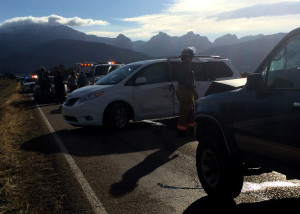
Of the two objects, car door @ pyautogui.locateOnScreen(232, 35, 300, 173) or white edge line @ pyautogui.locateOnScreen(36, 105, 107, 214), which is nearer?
car door @ pyautogui.locateOnScreen(232, 35, 300, 173)

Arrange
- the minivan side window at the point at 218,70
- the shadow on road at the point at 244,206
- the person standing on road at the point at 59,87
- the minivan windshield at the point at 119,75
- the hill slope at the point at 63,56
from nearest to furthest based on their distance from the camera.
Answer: the shadow on road at the point at 244,206
the minivan windshield at the point at 119,75
the minivan side window at the point at 218,70
the person standing on road at the point at 59,87
the hill slope at the point at 63,56

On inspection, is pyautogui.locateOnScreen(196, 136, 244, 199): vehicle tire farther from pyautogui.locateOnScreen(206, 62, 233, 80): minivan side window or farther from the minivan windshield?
pyautogui.locateOnScreen(206, 62, 233, 80): minivan side window

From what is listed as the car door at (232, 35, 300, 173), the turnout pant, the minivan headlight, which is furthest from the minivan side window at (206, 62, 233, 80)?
the car door at (232, 35, 300, 173)

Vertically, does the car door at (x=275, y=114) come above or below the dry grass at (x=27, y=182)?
above

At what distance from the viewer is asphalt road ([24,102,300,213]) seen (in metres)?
4.51

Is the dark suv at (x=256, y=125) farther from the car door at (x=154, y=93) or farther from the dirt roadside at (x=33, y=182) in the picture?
the car door at (x=154, y=93)

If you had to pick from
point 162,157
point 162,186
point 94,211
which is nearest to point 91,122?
point 162,157

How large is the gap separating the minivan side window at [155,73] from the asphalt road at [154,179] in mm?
1796

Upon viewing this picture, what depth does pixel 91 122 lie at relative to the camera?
9.73 m

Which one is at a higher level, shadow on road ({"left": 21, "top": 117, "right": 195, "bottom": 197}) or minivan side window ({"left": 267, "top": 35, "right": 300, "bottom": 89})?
minivan side window ({"left": 267, "top": 35, "right": 300, "bottom": 89})

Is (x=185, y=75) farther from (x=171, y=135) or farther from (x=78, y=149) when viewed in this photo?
(x=78, y=149)

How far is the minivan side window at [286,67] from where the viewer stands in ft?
12.4

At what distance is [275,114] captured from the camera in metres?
3.72

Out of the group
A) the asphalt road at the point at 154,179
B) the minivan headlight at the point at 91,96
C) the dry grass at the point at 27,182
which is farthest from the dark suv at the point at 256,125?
the minivan headlight at the point at 91,96
